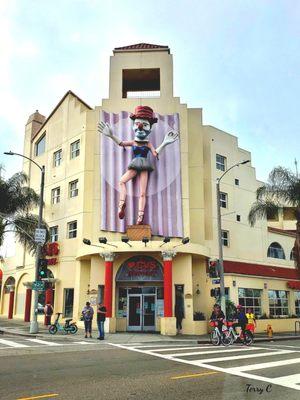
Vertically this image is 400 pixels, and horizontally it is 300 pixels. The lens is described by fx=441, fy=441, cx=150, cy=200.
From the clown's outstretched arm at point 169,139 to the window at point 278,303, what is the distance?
46.1 feet

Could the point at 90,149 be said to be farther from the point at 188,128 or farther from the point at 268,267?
the point at 268,267

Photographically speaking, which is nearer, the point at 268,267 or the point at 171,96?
the point at 171,96

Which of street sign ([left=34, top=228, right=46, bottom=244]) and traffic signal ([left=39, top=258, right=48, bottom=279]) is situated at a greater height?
street sign ([left=34, top=228, right=46, bottom=244])

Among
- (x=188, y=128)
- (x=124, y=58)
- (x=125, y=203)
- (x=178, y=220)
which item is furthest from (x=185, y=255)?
(x=124, y=58)

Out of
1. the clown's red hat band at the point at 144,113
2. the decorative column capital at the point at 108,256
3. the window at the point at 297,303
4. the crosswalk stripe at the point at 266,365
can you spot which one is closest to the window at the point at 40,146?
the clown's red hat band at the point at 144,113

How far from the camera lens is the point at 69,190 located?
3259 cm

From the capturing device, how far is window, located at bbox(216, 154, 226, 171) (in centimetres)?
3475

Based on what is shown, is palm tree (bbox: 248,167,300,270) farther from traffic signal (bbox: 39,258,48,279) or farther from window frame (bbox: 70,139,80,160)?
traffic signal (bbox: 39,258,48,279)

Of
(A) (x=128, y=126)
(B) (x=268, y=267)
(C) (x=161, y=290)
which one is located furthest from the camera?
(B) (x=268, y=267)

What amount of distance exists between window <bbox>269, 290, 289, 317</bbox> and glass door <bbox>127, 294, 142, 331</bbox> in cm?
1147

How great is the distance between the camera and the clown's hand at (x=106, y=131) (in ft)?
96.7

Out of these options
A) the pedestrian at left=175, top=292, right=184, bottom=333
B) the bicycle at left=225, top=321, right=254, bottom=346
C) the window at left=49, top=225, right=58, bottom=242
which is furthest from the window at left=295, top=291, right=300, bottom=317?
the window at left=49, top=225, right=58, bottom=242

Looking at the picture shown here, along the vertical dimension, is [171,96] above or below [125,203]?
above

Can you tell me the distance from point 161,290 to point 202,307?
10.8 feet
